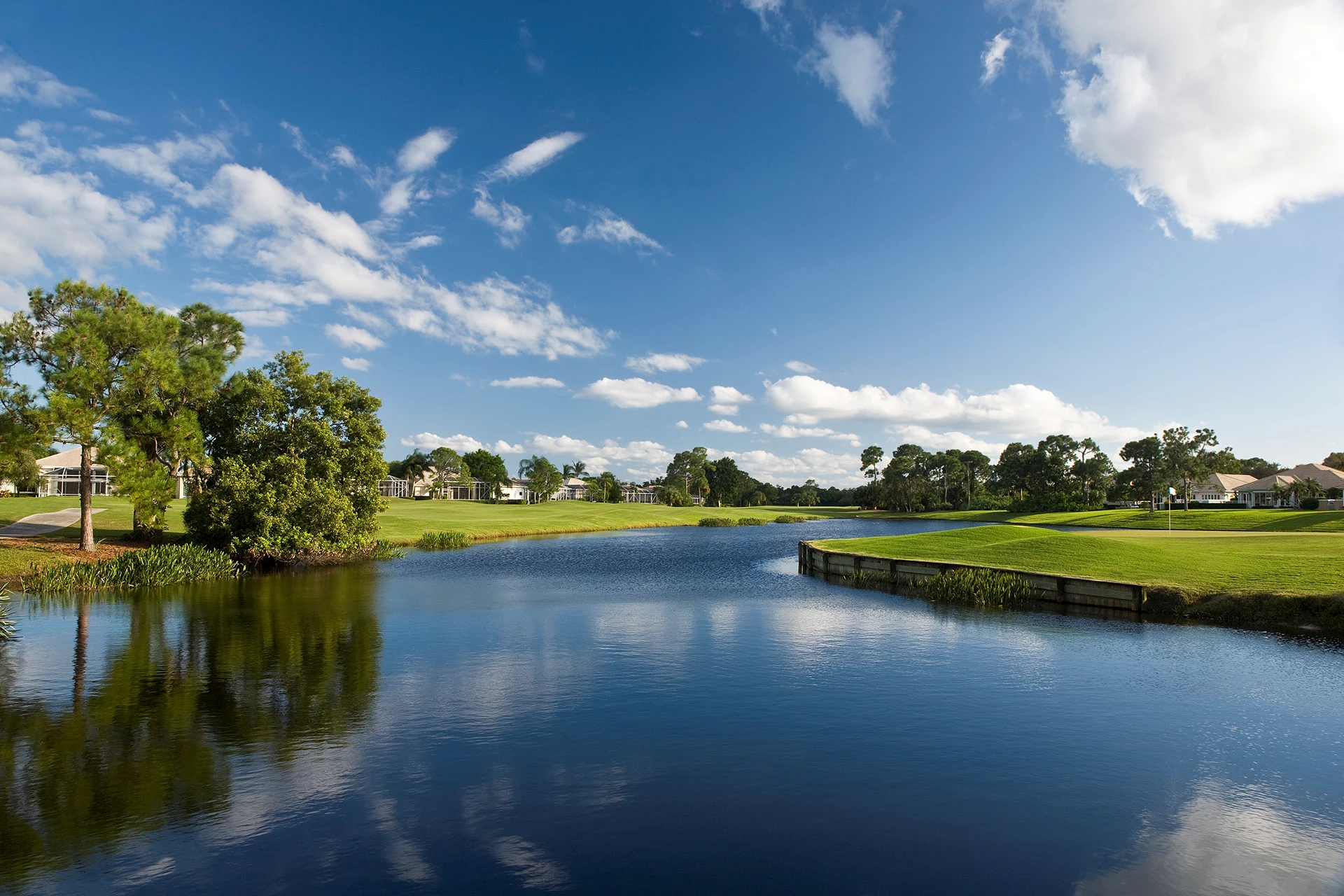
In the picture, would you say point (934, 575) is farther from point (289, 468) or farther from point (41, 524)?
point (41, 524)

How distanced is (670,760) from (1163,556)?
27.5 m

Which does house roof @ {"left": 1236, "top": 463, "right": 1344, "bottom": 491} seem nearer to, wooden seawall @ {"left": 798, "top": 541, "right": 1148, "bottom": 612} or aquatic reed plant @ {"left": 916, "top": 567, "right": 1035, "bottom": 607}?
wooden seawall @ {"left": 798, "top": 541, "right": 1148, "bottom": 612}

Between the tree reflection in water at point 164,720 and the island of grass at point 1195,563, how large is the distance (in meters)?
25.7

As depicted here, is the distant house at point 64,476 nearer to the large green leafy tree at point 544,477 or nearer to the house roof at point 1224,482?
the large green leafy tree at point 544,477

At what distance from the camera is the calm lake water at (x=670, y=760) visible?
818 cm

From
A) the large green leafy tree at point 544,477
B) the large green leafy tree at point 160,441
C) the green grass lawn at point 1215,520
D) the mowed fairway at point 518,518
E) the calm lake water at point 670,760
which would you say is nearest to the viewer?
the calm lake water at point 670,760

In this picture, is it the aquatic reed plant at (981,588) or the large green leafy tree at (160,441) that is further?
the large green leafy tree at (160,441)

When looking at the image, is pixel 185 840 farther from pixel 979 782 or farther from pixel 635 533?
pixel 635 533

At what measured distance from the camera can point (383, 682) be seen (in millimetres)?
15945

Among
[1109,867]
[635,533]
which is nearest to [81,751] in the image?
[1109,867]

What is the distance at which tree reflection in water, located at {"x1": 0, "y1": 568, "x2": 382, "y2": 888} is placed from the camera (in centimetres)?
921

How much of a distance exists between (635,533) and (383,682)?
215ft

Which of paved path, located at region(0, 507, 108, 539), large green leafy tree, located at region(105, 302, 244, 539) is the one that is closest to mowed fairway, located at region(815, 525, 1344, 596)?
large green leafy tree, located at region(105, 302, 244, 539)

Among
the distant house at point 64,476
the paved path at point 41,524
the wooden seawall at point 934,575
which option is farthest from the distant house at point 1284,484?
the distant house at point 64,476
